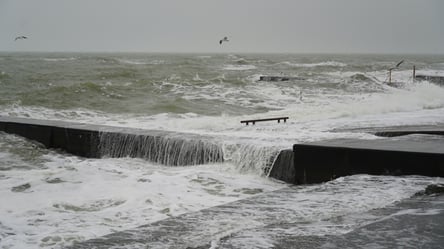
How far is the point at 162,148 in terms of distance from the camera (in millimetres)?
8461

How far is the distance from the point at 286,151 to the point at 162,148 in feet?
7.85

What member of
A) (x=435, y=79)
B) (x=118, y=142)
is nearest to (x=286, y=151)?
(x=118, y=142)

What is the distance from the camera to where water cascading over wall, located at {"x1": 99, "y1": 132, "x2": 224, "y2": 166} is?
8000 mm

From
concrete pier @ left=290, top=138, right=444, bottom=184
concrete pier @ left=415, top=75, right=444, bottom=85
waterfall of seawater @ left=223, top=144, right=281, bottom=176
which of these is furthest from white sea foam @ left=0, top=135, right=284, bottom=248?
concrete pier @ left=415, top=75, right=444, bottom=85

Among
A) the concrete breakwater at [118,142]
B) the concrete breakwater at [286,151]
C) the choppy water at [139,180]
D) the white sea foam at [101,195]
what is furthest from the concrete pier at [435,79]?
the white sea foam at [101,195]

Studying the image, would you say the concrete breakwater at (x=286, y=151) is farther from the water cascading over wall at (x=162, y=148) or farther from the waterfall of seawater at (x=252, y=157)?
the waterfall of seawater at (x=252, y=157)

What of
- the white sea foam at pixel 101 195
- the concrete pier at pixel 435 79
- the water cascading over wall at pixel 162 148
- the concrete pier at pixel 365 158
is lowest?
the white sea foam at pixel 101 195

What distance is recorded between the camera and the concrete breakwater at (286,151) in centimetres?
568

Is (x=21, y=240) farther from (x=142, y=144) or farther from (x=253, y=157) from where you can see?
(x=142, y=144)

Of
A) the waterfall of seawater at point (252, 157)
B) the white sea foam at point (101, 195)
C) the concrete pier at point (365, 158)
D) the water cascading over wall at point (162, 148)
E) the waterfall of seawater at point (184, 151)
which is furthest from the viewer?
the water cascading over wall at point (162, 148)

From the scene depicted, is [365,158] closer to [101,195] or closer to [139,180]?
[139,180]

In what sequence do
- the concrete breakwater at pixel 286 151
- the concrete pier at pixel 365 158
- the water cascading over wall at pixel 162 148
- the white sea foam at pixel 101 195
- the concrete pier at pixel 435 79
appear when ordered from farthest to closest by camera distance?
the concrete pier at pixel 435 79
the water cascading over wall at pixel 162 148
the concrete breakwater at pixel 286 151
the concrete pier at pixel 365 158
the white sea foam at pixel 101 195

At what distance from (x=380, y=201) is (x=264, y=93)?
63.7 feet

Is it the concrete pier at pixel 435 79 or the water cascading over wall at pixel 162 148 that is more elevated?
the concrete pier at pixel 435 79
